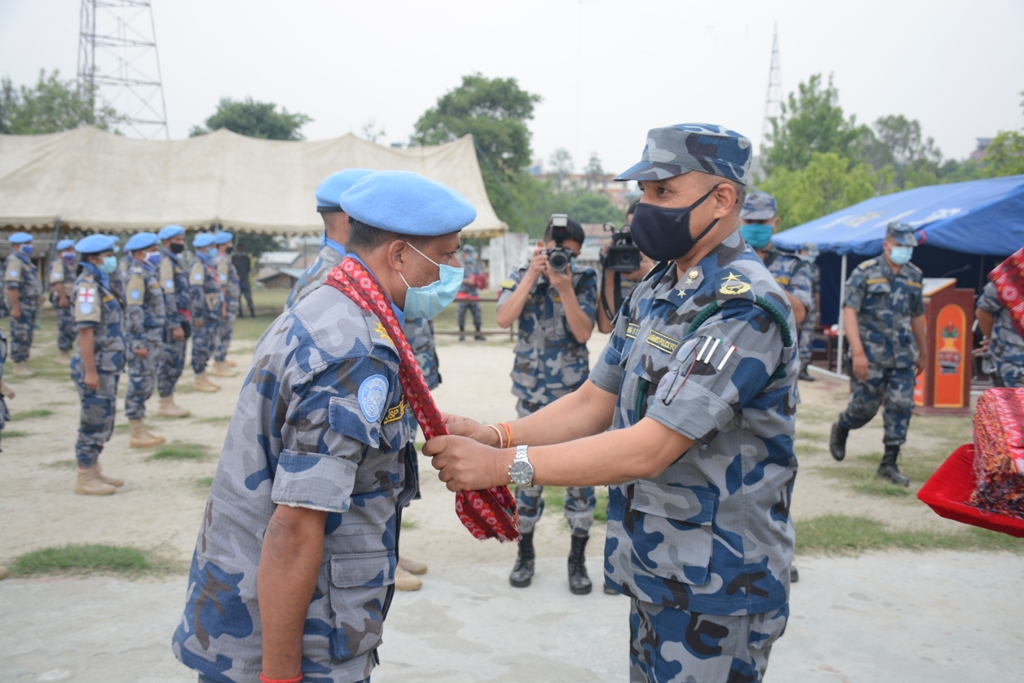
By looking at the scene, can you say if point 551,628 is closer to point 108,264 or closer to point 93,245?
point 93,245

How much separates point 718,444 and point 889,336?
509 centimetres

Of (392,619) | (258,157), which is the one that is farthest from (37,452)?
(258,157)

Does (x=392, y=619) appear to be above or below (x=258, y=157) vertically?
below

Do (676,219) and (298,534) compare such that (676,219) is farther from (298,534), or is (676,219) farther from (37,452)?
(37,452)

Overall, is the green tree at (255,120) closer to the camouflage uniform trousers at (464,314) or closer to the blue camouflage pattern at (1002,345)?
the camouflage uniform trousers at (464,314)

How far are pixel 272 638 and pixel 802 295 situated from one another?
4.68 metres

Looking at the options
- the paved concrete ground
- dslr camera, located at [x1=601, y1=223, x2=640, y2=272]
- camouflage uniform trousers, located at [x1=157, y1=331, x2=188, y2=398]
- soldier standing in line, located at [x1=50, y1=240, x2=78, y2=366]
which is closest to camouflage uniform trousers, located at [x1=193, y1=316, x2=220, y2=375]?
camouflage uniform trousers, located at [x1=157, y1=331, x2=188, y2=398]

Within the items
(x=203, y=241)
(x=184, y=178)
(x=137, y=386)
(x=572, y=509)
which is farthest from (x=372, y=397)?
(x=184, y=178)

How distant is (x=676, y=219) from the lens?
6.91 feet

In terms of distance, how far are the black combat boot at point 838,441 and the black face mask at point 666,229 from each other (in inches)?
210

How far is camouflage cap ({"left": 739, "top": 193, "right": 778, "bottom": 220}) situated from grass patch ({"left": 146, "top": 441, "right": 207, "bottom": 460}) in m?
5.60

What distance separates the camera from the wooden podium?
916 centimetres

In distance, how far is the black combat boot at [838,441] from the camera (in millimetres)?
6738

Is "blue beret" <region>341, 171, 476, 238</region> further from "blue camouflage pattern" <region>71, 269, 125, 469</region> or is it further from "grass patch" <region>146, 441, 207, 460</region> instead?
"grass patch" <region>146, 441, 207, 460</region>
